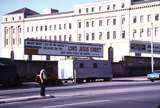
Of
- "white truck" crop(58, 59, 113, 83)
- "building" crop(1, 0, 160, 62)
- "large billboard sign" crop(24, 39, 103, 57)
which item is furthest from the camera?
"building" crop(1, 0, 160, 62)

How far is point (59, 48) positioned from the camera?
57812 mm

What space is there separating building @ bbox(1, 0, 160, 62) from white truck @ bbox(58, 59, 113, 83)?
27.1 m

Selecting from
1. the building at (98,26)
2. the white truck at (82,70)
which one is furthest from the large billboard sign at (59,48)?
the building at (98,26)

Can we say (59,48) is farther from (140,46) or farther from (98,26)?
(98,26)

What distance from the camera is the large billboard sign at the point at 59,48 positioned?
53219mm

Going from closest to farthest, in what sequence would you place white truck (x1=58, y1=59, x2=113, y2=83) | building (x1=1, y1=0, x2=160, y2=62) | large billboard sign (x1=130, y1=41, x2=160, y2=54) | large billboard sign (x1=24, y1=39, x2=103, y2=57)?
white truck (x1=58, y1=59, x2=113, y2=83) < large billboard sign (x1=24, y1=39, x2=103, y2=57) < large billboard sign (x1=130, y1=41, x2=160, y2=54) < building (x1=1, y1=0, x2=160, y2=62)

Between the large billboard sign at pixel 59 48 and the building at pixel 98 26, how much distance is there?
51.0ft

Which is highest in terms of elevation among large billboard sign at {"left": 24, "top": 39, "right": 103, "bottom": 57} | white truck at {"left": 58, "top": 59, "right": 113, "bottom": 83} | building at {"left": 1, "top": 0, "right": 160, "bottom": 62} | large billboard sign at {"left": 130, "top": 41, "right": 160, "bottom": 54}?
building at {"left": 1, "top": 0, "right": 160, "bottom": 62}

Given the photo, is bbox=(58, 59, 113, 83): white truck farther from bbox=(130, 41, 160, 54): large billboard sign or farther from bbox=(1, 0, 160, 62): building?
bbox=(1, 0, 160, 62): building

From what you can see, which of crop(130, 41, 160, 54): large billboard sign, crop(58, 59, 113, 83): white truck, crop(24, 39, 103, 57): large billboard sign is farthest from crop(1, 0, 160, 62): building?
crop(58, 59, 113, 83): white truck

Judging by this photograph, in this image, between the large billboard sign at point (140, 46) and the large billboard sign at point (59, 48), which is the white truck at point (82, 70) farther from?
the large billboard sign at point (140, 46)

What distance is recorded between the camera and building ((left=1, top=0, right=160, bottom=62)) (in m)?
98.4

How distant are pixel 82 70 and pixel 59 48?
33.4 feet

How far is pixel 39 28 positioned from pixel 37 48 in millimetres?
73702
